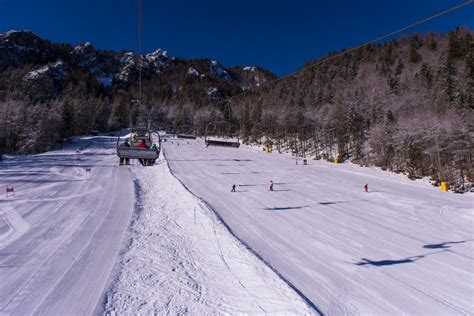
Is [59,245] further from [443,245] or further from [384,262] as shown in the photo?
[443,245]

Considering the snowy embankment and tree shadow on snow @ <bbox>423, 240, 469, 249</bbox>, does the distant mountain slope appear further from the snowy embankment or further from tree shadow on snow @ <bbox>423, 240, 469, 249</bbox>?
tree shadow on snow @ <bbox>423, 240, 469, 249</bbox>

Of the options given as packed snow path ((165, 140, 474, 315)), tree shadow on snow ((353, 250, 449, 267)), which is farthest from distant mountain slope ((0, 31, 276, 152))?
tree shadow on snow ((353, 250, 449, 267))

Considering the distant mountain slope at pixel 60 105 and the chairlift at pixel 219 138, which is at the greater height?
the distant mountain slope at pixel 60 105

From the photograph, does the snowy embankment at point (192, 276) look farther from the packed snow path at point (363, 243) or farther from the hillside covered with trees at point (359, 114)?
the hillside covered with trees at point (359, 114)

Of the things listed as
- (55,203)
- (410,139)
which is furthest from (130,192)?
(410,139)

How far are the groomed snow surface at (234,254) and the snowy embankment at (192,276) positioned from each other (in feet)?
0.12

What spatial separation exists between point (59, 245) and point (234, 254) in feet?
19.4

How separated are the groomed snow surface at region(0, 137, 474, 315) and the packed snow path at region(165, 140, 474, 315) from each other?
5cm

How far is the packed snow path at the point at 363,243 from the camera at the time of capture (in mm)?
6980

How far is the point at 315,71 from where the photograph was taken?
11588 centimetres

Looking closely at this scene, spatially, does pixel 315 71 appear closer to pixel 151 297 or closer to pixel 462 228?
pixel 462 228

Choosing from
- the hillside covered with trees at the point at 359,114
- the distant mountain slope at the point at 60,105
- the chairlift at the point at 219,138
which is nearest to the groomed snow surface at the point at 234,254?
the hillside covered with trees at the point at 359,114

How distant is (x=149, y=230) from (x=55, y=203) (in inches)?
342

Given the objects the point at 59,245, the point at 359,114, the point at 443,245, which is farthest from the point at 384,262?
the point at 359,114
